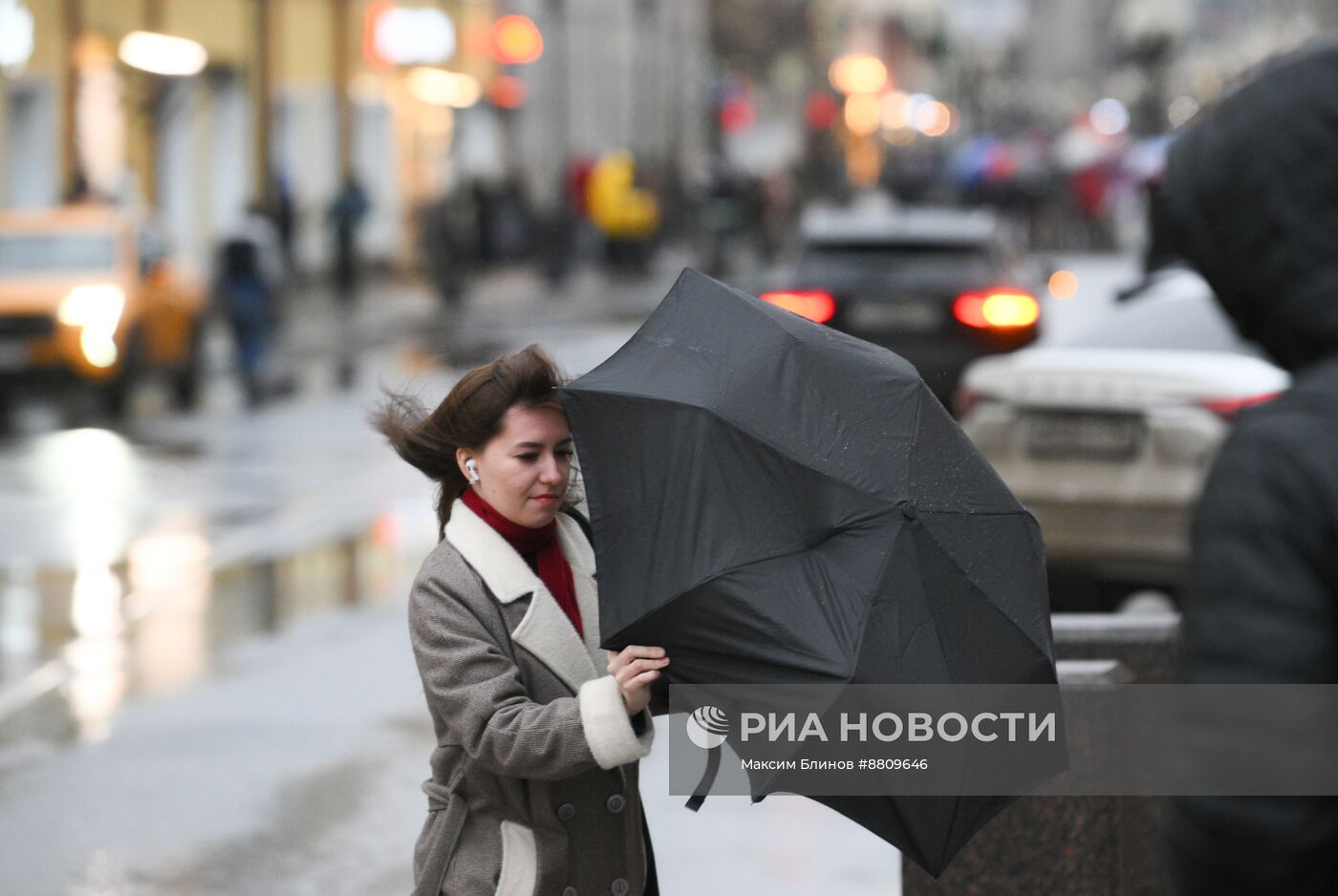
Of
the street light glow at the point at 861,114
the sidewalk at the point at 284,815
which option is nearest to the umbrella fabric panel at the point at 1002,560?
the sidewalk at the point at 284,815

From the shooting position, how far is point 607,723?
3209 mm

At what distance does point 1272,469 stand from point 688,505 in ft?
3.77

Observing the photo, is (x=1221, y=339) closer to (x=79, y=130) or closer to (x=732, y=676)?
(x=732, y=676)

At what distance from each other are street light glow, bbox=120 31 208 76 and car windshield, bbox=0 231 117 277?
13.0m

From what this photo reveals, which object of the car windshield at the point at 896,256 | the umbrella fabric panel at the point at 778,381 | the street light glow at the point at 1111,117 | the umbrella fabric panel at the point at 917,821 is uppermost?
the umbrella fabric panel at the point at 778,381

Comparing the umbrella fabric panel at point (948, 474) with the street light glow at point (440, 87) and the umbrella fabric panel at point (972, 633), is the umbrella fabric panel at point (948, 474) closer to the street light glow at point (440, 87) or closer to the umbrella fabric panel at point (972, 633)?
the umbrella fabric panel at point (972, 633)

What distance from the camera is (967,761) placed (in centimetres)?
312

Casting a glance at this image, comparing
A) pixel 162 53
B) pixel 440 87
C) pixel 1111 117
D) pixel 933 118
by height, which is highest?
pixel 162 53

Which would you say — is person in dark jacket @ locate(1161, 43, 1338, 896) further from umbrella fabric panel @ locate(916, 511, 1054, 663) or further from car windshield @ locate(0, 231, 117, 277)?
car windshield @ locate(0, 231, 117, 277)

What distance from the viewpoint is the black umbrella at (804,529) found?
9.91 feet

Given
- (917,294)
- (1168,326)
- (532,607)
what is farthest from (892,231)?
(532,607)

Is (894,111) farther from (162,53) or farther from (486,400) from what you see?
(486,400)

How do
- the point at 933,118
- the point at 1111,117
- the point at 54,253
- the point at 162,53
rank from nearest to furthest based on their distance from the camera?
1. the point at 54,253
2. the point at 162,53
3. the point at 933,118
4. the point at 1111,117

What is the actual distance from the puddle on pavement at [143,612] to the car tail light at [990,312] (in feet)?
14.0
